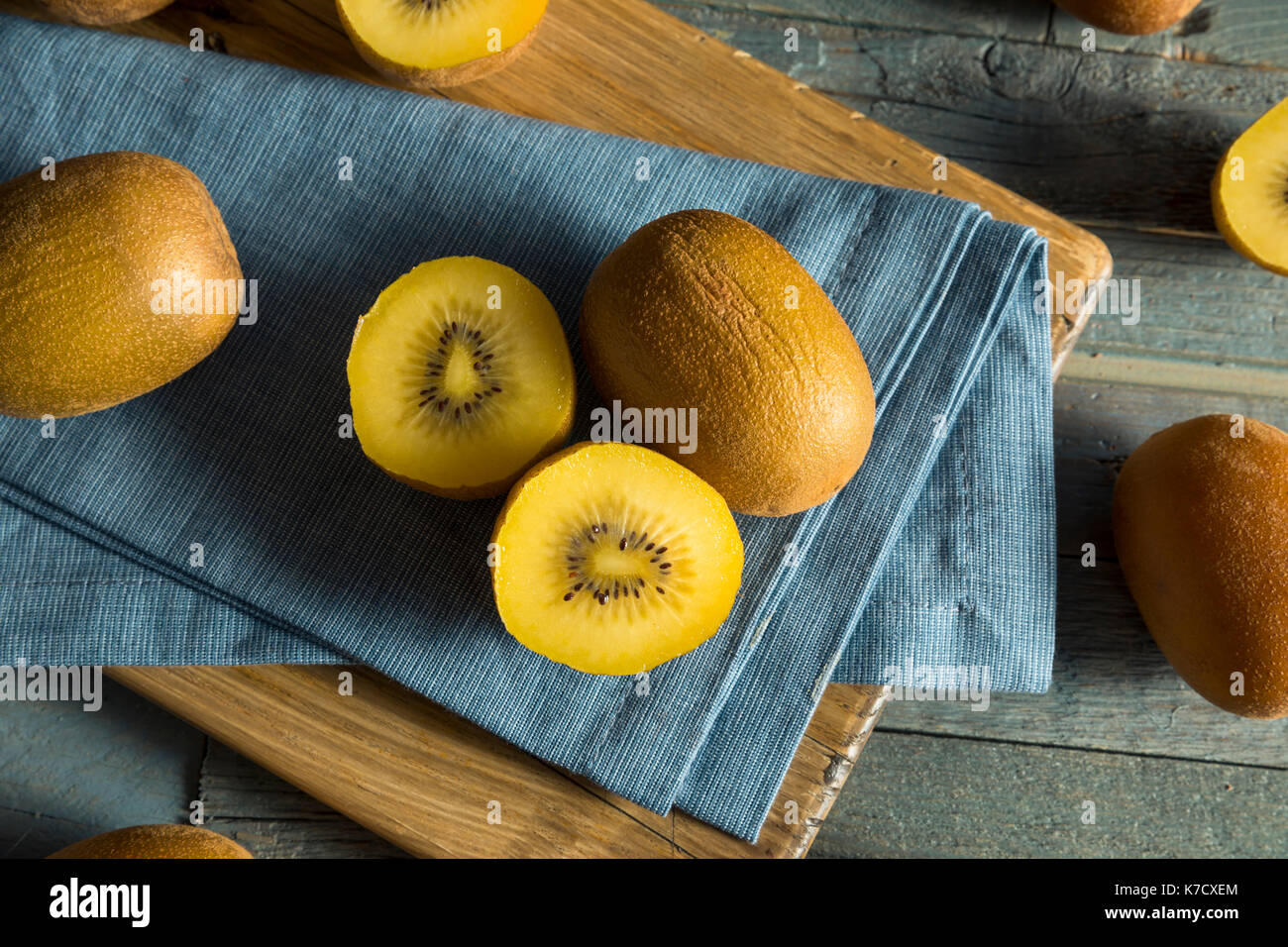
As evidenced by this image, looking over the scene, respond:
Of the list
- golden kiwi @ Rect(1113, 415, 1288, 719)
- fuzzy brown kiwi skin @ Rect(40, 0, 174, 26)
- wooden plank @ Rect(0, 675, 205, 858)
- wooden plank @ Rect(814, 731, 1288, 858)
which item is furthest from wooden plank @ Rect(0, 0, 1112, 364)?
wooden plank @ Rect(0, 675, 205, 858)

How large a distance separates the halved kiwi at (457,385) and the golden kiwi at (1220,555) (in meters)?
0.45

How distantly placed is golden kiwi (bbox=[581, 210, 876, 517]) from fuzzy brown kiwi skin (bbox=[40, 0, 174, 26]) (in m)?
0.45

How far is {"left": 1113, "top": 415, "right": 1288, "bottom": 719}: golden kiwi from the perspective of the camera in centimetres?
69

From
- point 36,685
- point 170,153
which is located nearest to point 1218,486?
point 170,153

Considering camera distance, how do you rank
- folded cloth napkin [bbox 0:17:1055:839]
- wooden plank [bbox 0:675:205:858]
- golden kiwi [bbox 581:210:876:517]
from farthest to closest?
1. wooden plank [bbox 0:675:205:858]
2. folded cloth napkin [bbox 0:17:1055:839]
3. golden kiwi [bbox 581:210:876:517]

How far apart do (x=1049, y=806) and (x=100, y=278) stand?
2.70 feet

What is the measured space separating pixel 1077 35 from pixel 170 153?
2.57ft

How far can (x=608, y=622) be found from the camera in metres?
0.63

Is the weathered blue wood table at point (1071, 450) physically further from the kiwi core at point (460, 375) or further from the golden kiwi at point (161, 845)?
the kiwi core at point (460, 375)

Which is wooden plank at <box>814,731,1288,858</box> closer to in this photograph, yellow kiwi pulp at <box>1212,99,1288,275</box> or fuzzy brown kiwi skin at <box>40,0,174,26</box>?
yellow kiwi pulp at <box>1212,99,1288,275</box>

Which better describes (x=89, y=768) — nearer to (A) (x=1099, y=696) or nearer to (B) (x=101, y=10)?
(B) (x=101, y=10)

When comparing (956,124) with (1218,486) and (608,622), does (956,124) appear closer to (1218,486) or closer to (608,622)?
(1218,486)

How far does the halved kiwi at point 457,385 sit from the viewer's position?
64cm
